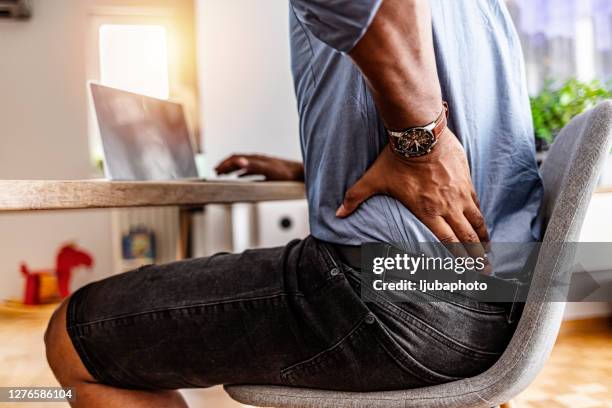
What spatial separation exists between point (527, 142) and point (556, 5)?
8.56 ft

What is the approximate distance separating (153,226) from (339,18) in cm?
429

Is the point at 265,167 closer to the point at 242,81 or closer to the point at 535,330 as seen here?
the point at 535,330

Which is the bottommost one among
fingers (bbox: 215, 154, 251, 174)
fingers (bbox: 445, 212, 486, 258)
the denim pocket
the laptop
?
the denim pocket

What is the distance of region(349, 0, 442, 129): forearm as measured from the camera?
496 millimetres

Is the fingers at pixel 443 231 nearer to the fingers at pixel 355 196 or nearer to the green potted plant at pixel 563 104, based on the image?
the fingers at pixel 355 196

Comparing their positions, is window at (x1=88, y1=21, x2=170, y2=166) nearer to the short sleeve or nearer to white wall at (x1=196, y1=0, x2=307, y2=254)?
white wall at (x1=196, y1=0, x2=307, y2=254)

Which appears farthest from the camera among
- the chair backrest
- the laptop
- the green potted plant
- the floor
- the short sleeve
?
the green potted plant

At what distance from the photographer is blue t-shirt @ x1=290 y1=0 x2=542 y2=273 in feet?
2.00

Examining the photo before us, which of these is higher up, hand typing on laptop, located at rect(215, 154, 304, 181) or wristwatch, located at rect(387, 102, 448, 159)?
wristwatch, located at rect(387, 102, 448, 159)

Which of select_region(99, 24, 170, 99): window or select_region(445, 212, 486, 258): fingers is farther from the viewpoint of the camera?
select_region(99, 24, 170, 99): window

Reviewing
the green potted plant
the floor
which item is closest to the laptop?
the floor

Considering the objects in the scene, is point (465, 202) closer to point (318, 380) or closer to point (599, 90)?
point (318, 380)

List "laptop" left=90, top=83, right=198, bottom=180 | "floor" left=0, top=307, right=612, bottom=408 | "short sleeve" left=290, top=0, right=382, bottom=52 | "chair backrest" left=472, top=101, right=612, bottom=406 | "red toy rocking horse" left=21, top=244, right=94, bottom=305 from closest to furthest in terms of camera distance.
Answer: "short sleeve" left=290, top=0, right=382, bottom=52 → "chair backrest" left=472, top=101, right=612, bottom=406 → "laptop" left=90, top=83, right=198, bottom=180 → "floor" left=0, top=307, right=612, bottom=408 → "red toy rocking horse" left=21, top=244, right=94, bottom=305

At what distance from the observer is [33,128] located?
181 inches
